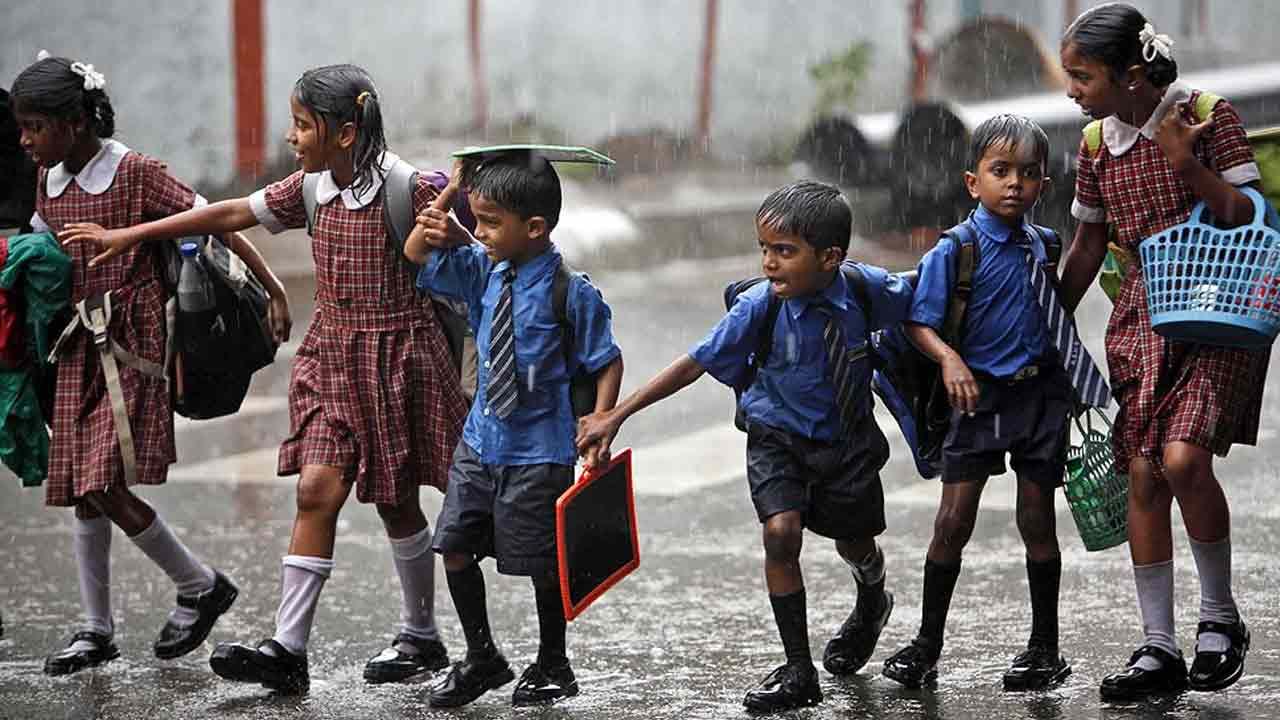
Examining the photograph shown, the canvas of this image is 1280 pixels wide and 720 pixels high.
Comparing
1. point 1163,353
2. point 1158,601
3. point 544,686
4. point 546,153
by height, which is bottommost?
point 544,686

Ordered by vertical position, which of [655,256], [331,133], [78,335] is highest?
[331,133]

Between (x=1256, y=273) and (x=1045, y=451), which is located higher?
(x=1256, y=273)

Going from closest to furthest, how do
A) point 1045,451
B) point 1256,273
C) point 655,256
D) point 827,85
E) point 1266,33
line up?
point 1256,273, point 1045,451, point 655,256, point 827,85, point 1266,33

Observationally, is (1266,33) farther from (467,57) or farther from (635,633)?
(635,633)

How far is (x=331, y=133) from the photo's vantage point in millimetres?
5598

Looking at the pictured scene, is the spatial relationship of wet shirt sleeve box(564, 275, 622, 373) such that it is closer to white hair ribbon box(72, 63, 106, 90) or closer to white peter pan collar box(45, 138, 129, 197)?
white peter pan collar box(45, 138, 129, 197)

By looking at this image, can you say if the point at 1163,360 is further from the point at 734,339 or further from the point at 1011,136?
the point at 734,339

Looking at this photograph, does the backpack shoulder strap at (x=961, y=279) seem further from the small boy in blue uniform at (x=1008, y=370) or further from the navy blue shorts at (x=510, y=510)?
the navy blue shorts at (x=510, y=510)

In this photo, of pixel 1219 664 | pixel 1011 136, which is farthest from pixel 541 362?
pixel 1219 664

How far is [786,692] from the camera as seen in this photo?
17.1ft

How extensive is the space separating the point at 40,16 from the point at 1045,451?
49.8ft

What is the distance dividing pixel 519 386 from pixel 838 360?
79 cm

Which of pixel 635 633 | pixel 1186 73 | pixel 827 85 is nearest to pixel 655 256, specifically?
pixel 1186 73

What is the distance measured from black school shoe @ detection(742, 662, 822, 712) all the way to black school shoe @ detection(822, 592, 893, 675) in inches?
14.0
